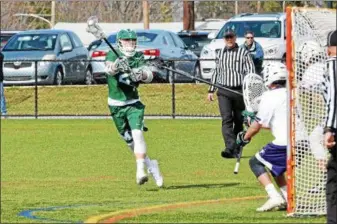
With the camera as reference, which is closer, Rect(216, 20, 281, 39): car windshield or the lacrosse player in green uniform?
the lacrosse player in green uniform

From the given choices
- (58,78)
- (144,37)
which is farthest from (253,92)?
(144,37)

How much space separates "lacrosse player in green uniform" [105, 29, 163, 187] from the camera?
1590 cm

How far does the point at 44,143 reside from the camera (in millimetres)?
23719

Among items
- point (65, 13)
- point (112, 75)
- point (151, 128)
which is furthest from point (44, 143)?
point (65, 13)

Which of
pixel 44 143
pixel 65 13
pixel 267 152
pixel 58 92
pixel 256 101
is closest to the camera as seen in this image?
pixel 267 152

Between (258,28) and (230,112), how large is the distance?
48.1 feet

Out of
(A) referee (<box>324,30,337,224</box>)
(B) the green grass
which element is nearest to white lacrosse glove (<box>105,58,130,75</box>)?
(A) referee (<box>324,30,337,224</box>)

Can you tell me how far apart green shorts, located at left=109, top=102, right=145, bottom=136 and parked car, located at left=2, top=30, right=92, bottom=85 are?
15.5m

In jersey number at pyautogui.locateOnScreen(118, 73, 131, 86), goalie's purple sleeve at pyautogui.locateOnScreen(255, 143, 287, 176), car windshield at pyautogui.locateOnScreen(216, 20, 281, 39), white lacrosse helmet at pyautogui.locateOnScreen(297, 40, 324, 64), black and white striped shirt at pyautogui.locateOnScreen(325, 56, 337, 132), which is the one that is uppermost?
white lacrosse helmet at pyautogui.locateOnScreen(297, 40, 324, 64)

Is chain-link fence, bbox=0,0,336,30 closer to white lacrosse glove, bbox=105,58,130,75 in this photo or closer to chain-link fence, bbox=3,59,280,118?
chain-link fence, bbox=3,59,280,118

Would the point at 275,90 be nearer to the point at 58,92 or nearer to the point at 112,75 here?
the point at 112,75

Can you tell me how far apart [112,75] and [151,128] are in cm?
1166

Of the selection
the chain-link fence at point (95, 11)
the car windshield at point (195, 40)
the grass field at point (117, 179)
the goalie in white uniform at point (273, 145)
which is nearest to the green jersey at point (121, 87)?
the grass field at point (117, 179)

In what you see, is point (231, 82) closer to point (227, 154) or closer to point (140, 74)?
point (227, 154)
